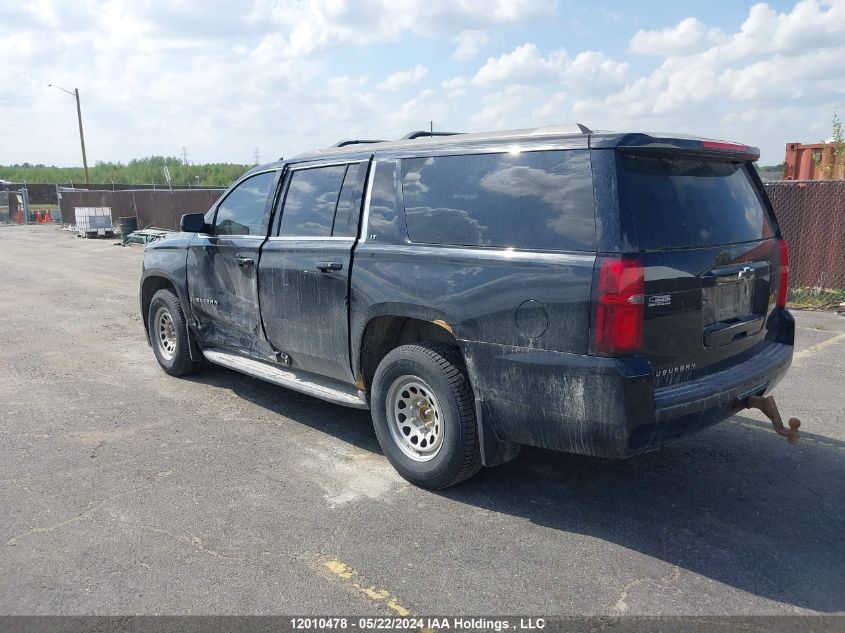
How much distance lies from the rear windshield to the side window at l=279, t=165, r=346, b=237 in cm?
214

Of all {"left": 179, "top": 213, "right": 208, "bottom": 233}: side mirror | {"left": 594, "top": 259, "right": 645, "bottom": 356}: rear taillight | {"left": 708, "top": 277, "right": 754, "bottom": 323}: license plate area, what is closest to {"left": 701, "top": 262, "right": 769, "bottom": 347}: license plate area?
{"left": 708, "top": 277, "right": 754, "bottom": 323}: license plate area

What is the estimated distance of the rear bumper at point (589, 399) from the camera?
3.34 meters

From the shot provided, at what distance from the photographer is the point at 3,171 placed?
3381 inches

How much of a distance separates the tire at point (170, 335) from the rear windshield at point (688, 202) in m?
4.39

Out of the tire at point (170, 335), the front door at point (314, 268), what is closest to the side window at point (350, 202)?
the front door at point (314, 268)

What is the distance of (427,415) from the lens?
14.2 ft

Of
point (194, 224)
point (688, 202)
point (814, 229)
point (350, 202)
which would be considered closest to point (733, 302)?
point (688, 202)

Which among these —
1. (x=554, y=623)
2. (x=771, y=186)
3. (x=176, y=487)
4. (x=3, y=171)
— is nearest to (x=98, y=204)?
(x=771, y=186)

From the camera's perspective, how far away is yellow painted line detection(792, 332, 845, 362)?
732 cm

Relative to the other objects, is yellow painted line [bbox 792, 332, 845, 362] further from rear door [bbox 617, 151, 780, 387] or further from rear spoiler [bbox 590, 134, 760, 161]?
rear spoiler [bbox 590, 134, 760, 161]

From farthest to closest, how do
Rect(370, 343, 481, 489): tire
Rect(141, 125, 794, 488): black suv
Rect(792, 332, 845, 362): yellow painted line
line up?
Rect(792, 332, 845, 362): yellow painted line → Rect(370, 343, 481, 489): tire → Rect(141, 125, 794, 488): black suv

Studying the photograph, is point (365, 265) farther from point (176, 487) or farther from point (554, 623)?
point (554, 623)

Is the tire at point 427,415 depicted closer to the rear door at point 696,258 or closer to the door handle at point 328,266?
the door handle at point 328,266

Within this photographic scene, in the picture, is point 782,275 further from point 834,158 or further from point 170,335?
point 834,158
